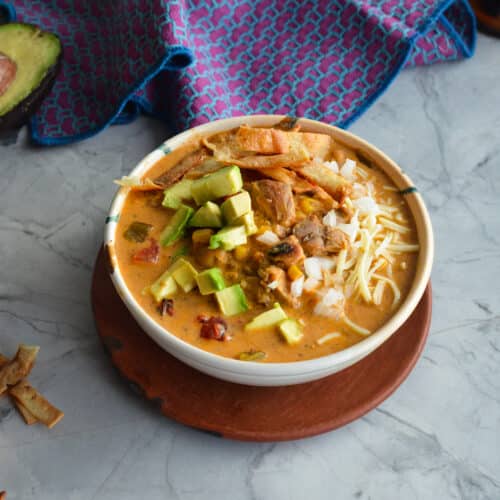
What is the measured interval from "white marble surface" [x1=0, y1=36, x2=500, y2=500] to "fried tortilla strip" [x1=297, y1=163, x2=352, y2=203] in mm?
651

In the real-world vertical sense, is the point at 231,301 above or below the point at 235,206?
below

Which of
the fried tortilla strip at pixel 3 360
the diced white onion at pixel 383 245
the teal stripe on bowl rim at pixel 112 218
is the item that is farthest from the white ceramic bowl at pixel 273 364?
the fried tortilla strip at pixel 3 360

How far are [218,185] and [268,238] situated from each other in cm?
25

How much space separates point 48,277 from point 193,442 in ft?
3.19

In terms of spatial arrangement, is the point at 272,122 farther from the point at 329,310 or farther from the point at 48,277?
the point at 48,277

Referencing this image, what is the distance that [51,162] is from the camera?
3.35 meters

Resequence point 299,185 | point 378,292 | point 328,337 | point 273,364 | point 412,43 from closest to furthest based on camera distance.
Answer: point 273,364
point 328,337
point 378,292
point 299,185
point 412,43

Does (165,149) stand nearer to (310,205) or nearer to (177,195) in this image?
(177,195)

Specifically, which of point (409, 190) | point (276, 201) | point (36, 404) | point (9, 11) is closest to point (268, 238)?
point (276, 201)

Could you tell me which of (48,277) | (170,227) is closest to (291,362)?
(170,227)

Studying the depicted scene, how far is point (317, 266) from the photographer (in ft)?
7.75

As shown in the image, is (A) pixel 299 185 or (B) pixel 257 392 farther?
(A) pixel 299 185

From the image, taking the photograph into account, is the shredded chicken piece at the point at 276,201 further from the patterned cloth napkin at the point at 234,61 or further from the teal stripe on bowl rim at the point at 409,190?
the patterned cloth napkin at the point at 234,61

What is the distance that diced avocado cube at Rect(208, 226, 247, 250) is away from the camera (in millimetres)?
2291
